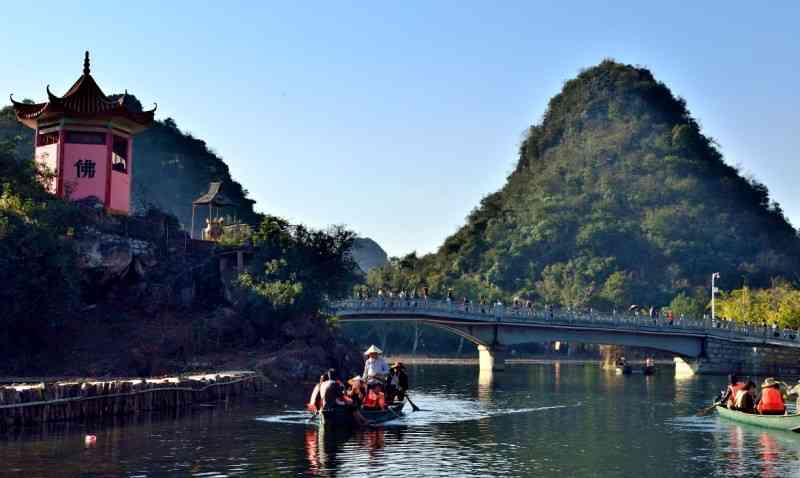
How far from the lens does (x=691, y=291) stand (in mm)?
160250

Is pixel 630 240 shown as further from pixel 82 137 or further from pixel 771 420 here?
pixel 771 420

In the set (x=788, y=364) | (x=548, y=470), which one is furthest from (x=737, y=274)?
(x=548, y=470)

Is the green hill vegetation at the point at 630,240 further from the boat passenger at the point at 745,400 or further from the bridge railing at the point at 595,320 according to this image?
the boat passenger at the point at 745,400

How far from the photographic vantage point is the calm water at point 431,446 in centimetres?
3353

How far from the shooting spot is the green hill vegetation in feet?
536

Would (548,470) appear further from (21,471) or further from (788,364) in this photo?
(788,364)

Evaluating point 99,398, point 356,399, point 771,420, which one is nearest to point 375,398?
point 356,399

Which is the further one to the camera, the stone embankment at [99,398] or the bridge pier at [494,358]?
the bridge pier at [494,358]

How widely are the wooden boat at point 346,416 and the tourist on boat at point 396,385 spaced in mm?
2242

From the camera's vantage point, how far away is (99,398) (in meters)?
44.3

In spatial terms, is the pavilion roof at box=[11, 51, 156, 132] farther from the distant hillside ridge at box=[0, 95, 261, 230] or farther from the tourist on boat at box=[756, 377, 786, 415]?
the distant hillside ridge at box=[0, 95, 261, 230]

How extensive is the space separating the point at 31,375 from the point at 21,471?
99.1ft

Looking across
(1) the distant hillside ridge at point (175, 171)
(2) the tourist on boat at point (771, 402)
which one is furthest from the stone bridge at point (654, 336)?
(1) the distant hillside ridge at point (175, 171)

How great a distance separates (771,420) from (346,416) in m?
17.1
